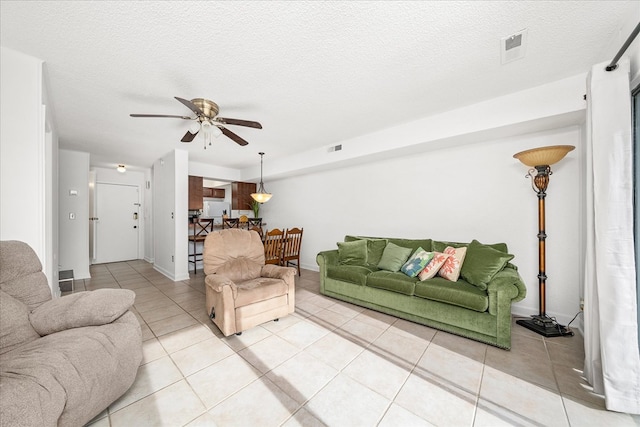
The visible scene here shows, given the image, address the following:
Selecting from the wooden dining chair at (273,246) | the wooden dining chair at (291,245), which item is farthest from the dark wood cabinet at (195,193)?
the wooden dining chair at (291,245)

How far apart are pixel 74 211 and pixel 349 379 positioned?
18.7 ft

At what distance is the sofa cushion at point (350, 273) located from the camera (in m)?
3.06

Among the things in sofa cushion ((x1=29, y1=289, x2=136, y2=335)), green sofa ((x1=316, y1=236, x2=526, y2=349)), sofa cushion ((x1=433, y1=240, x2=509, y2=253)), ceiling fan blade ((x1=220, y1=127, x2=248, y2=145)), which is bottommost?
green sofa ((x1=316, y1=236, x2=526, y2=349))

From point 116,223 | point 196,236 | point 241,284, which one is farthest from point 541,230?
point 116,223

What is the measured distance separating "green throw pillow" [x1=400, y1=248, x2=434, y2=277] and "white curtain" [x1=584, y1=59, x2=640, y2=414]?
1.35 meters

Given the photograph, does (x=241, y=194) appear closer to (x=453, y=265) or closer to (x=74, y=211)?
(x=74, y=211)

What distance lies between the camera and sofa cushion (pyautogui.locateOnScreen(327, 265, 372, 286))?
3.06m

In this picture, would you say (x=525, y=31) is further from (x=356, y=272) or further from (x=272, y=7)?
(x=356, y=272)

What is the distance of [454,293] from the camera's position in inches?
91.7

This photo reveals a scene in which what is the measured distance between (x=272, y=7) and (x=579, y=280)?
3823mm

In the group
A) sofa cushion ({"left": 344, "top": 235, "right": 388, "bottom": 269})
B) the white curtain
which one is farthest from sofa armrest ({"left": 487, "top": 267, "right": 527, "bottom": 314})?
sofa cushion ({"left": 344, "top": 235, "right": 388, "bottom": 269})

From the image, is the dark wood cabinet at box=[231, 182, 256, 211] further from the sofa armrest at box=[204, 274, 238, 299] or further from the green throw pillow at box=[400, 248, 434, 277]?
the green throw pillow at box=[400, 248, 434, 277]

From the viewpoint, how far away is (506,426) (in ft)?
4.44

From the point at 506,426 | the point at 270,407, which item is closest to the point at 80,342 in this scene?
the point at 270,407
